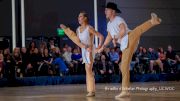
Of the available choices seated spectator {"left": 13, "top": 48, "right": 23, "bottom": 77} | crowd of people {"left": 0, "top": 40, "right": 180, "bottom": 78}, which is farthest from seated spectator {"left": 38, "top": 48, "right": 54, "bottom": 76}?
seated spectator {"left": 13, "top": 48, "right": 23, "bottom": 77}

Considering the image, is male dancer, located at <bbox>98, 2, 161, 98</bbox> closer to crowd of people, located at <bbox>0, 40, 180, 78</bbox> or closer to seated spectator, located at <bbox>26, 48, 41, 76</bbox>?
crowd of people, located at <bbox>0, 40, 180, 78</bbox>

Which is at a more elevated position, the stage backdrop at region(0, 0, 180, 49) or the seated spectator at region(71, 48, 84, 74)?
the stage backdrop at region(0, 0, 180, 49)

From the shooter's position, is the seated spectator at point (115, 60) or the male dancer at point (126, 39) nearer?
the male dancer at point (126, 39)

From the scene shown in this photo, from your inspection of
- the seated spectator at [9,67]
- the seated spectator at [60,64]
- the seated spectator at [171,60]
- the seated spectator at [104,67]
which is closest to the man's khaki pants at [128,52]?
the seated spectator at [9,67]

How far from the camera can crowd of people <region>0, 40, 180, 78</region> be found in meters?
14.9

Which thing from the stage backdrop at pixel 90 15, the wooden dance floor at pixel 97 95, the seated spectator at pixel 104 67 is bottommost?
the wooden dance floor at pixel 97 95

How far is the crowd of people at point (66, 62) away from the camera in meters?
14.9

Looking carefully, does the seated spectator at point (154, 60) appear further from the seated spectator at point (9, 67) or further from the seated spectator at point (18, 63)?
the seated spectator at point (9, 67)

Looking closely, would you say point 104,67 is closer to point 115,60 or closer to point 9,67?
point 115,60

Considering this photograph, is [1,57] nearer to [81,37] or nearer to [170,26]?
[81,37]

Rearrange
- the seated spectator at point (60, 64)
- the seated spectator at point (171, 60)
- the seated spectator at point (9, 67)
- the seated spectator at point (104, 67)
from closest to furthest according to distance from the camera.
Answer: the seated spectator at point (9, 67)
the seated spectator at point (60, 64)
the seated spectator at point (104, 67)
the seated spectator at point (171, 60)

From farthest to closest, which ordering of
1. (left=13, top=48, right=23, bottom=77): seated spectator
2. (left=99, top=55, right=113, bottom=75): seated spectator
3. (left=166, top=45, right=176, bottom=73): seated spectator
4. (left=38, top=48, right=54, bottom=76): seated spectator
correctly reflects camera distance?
1. (left=166, top=45, right=176, bottom=73): seated spectator
2. (left=99, top=55, right=113, bottom=75): seated spectator
3. (left=38, top=48, right=54, bottom=76): seated spectator
4. (left=13, top=48, right=23, bottom=77): seated spectator

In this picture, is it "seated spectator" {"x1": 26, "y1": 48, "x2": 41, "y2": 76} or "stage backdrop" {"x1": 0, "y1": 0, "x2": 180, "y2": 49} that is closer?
"seated spectator" {"x1": 26, "y1": 48, "x2": 41, "y2": 76}

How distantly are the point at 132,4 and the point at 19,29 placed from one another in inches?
224
